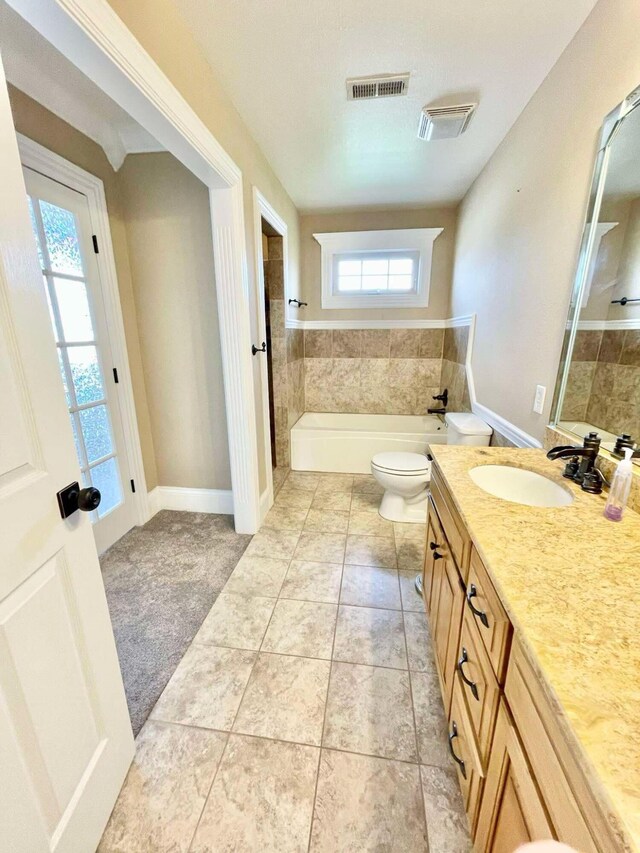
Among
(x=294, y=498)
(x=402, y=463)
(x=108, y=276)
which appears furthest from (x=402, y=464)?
(x=108, y=276)

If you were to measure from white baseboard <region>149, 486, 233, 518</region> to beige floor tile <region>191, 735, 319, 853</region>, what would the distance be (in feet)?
5.02

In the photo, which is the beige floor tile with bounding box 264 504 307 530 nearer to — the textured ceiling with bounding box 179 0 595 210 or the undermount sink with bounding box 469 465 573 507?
the undermount sink with bounding box 469 465 573 507

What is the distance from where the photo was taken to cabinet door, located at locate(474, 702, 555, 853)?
55 cm

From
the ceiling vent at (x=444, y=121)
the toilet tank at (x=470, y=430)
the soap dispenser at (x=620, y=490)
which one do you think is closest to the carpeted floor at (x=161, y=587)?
the toilet tank at (x=470, y=430)

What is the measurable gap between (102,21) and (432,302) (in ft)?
10.2

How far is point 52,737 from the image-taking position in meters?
0.76

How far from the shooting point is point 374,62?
4.93ft

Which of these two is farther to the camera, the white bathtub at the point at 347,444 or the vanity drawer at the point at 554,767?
the white bathtub at the point at 347,444

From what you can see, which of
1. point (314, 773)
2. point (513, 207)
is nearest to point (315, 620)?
point (314, 773)

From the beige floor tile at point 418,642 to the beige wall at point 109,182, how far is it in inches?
77.5

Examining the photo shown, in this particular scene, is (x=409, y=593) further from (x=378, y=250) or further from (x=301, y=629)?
(x=378, y=250)

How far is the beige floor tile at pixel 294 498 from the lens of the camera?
8.89 feet

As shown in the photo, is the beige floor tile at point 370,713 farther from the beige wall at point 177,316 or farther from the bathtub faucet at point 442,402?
the bathtub faucet at point 442,402

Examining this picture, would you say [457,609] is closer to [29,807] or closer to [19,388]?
[29,807]
